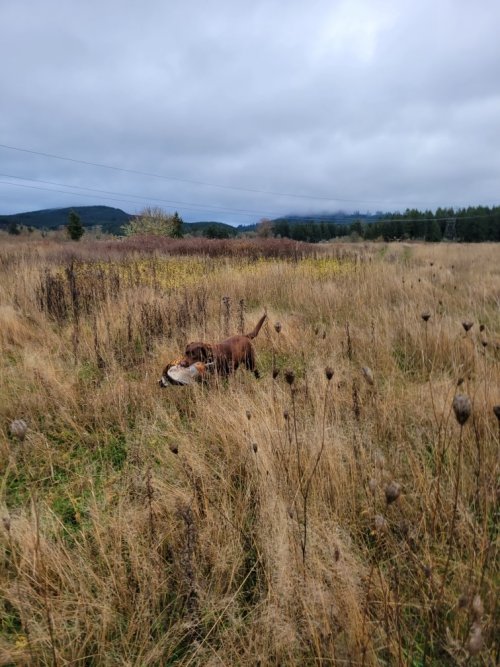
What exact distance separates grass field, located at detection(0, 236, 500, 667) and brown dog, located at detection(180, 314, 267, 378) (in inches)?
6.1

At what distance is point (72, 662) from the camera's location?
99 centimetres

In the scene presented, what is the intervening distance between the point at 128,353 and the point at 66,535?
6.40 feet

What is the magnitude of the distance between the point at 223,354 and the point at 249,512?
1.25m

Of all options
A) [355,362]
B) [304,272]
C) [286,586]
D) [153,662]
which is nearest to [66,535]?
[153,662]

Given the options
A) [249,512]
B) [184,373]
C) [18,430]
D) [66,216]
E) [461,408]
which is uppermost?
[66,216]

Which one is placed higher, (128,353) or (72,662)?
(128,353)

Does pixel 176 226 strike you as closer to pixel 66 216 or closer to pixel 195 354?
pixel 195 354

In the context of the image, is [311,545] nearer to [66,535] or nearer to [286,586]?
[286,586]

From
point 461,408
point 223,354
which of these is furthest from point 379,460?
point 223,354

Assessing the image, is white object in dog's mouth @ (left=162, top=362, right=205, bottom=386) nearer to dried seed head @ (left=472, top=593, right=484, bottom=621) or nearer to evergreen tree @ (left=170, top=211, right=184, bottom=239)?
dried seed head @ (left=472, top=593, right=484, bottom=621)

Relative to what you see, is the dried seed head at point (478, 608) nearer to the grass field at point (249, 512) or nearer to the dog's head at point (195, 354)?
the grass field at point (249, 512)

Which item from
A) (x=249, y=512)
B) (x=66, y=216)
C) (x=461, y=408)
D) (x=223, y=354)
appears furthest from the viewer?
(x=66, y=216)

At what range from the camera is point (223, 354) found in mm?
2574

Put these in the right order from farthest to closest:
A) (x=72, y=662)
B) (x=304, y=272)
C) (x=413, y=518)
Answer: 1. (x=304, y=272)
2. (x=413, y=518)
3. (x=72, y=662)
